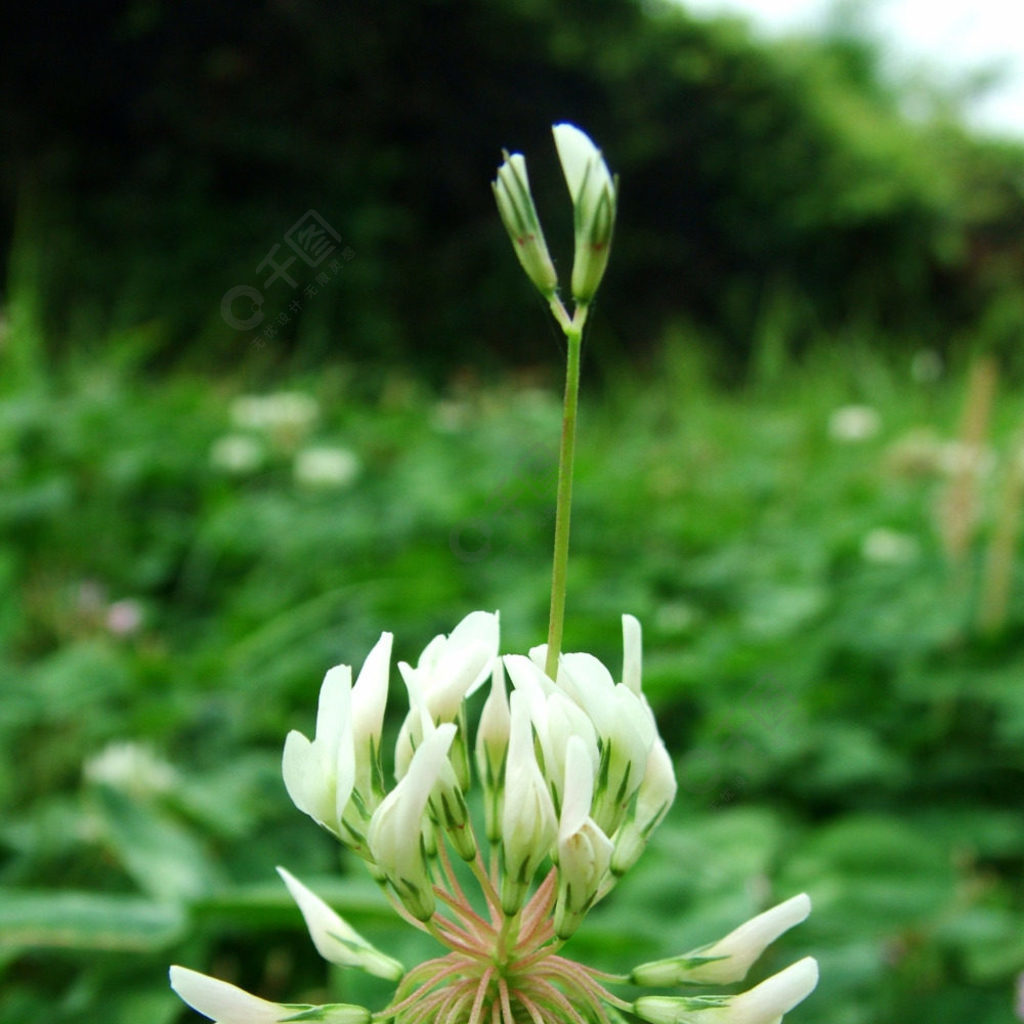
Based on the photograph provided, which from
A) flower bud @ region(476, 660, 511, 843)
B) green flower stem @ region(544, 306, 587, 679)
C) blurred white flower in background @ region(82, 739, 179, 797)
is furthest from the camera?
blurred white flower in background @ region(82, 739, 179, 797)

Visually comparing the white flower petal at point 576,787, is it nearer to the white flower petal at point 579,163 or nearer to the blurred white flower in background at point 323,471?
the white flower petal at point 579,163

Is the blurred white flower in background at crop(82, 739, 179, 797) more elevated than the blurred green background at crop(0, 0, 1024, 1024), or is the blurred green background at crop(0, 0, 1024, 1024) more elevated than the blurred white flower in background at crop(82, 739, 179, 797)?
the blurred green background at crop(0, 0, 1024, 1024)

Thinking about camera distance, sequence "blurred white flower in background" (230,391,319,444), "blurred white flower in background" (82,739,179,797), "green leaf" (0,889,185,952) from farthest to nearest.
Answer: "blurred white flower in background" (230,391,319,444) → "blurred white flower in background" (82,739,179,797) → "green leaf" (0,889,185,952)

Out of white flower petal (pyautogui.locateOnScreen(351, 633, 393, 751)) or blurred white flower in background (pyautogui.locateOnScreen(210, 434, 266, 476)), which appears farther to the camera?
blurred white flower in background (pyautogui.locateOnScreen(210, 434, 266, 476))

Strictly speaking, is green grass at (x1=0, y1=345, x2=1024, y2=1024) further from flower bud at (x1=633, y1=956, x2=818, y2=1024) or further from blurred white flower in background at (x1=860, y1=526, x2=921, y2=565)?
flower bud at (x1=633, y1=956, x2=818, y2=1024)

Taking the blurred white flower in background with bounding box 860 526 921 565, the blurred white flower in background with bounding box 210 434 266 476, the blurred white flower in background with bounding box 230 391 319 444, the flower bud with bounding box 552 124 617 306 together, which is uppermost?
the blurred white flower in background with bounding box 230 391 319 444

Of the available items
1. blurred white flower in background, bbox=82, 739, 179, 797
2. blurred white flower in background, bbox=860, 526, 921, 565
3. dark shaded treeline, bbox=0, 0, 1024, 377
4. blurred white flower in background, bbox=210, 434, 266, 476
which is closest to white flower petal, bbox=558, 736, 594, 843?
blurred white flower in background, bbox=82, 739, 179, 797

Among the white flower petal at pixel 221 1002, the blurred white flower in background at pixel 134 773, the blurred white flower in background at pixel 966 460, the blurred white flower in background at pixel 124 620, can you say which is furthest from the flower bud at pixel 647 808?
the blurred white flower in background at pixel 124 620

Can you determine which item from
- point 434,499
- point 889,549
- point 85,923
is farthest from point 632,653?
point 434,499
